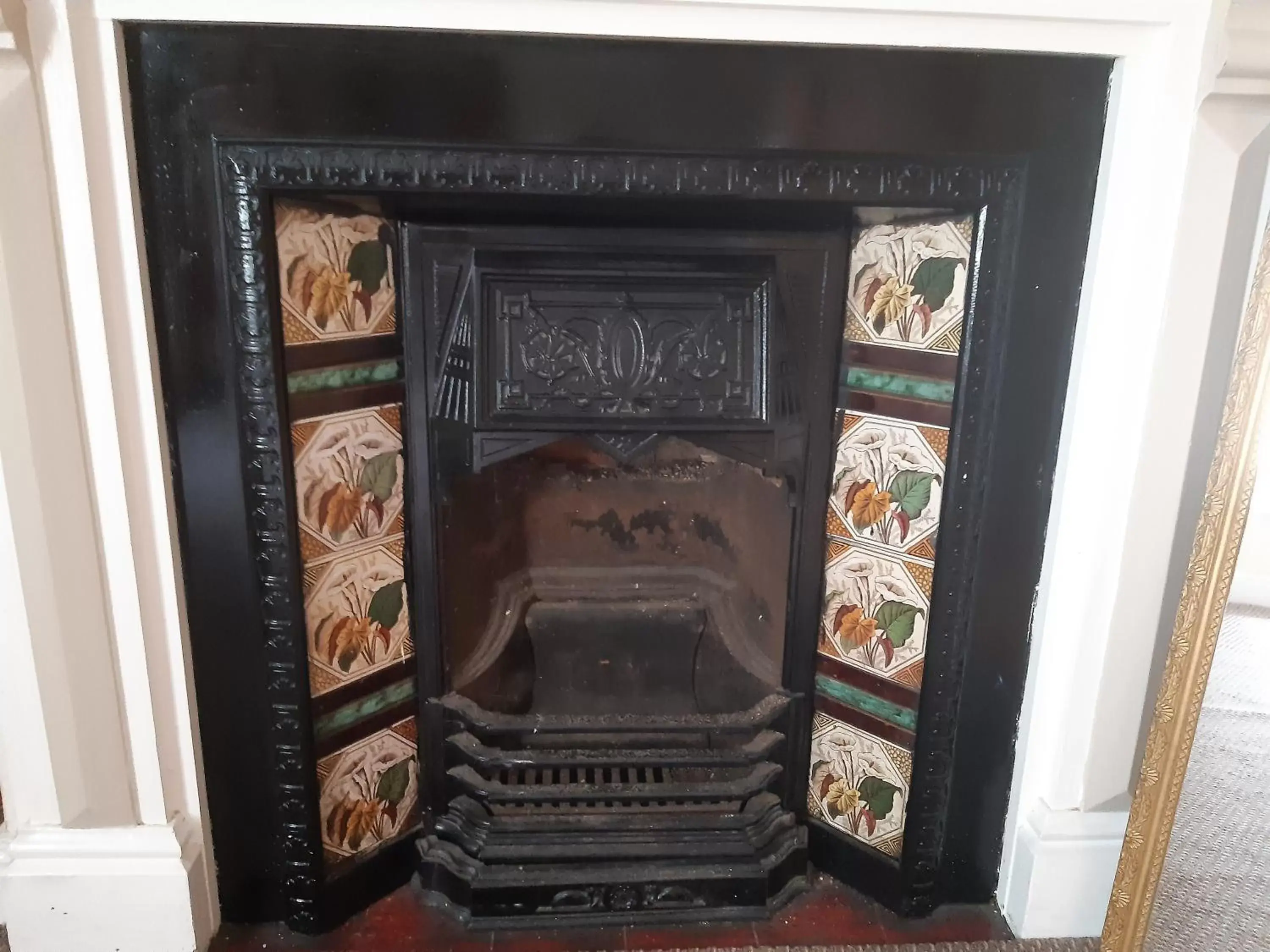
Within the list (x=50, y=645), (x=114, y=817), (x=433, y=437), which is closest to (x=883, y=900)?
(x=433, y=437)

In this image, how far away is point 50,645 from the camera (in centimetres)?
121

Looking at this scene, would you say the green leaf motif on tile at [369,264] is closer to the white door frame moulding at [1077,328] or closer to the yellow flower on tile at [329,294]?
the yellow flower on tile at [329,294]

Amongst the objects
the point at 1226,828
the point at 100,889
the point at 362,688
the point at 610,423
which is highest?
the point at 610,423

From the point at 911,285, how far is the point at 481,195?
1.88ft

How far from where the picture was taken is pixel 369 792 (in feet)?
4.81

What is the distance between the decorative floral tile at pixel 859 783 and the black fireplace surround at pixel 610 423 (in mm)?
26

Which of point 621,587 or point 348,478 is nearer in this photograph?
point 348,478

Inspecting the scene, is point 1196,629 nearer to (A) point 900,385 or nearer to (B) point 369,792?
(A) point 900,385

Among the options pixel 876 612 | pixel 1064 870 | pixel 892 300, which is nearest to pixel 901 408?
pixel 892 300

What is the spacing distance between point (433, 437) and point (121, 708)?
0.54 metres

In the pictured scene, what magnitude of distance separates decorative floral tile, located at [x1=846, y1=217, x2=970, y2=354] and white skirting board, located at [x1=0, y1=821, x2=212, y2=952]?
3.85 ft

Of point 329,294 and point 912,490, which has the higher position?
point 329,294

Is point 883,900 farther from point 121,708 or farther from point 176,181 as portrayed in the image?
point 176,181

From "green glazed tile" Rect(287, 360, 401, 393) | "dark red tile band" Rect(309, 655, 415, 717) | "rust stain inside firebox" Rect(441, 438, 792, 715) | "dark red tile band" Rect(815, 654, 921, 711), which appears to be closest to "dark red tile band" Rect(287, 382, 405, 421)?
"green glazed tile" Rect(287, 360, 401, 393)
